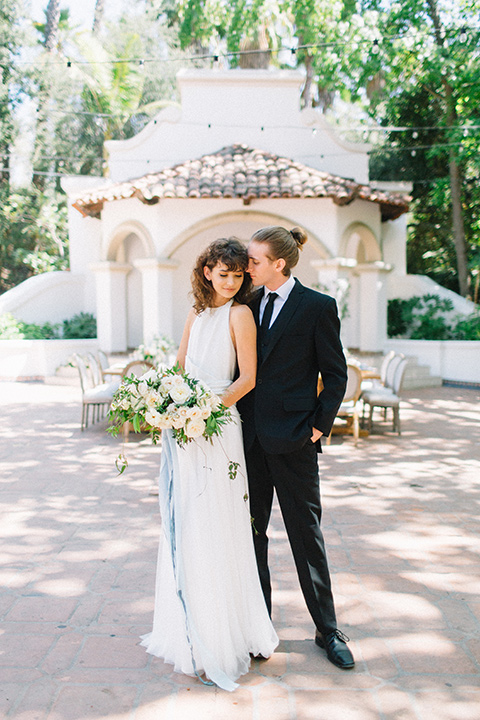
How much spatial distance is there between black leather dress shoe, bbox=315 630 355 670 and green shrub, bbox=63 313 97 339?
13917mm

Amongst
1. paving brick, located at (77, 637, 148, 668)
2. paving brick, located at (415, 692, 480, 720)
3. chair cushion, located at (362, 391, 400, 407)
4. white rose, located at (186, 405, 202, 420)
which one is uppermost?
white rose, located at (186, 405, 202, 420)

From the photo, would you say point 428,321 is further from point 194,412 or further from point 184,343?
point 194,412

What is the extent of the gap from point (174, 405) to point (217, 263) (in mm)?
692

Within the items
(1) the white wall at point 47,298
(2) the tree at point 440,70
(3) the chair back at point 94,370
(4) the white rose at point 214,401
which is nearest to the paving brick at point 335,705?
(4) the white rose at point 214,401

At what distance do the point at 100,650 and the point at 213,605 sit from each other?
700 millimetres

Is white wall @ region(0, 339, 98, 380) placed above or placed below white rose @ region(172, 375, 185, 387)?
below

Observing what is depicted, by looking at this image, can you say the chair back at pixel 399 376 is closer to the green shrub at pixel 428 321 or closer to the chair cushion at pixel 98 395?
the chair cushion at pixel 98 395

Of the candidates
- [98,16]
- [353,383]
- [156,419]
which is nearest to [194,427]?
[156,419]

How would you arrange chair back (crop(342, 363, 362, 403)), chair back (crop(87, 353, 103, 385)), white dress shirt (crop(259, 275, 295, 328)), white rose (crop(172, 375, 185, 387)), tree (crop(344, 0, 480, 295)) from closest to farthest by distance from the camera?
1. white rose (crop(172, 375, 185, 387))
2. white dress shirt (crop(259, 275, 295, 328))
3. chair back (crop(342, 363, 362, 403))
4. chair back (crop(87, 353, 103, 385))
5. tree (crop(344, 0, 480, 295))

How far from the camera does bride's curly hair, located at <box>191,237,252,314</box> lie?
9.46ft

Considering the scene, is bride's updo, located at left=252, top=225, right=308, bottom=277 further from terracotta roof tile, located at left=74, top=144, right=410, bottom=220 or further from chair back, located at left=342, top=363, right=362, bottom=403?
terracotta roof tile, located at left=74, top=144, right=410, bottom=220

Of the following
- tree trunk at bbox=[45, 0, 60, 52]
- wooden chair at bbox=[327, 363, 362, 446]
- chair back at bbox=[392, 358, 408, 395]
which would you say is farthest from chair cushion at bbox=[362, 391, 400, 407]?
tree trunk at bbox=[45, 0, 60, 52]

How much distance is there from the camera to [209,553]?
2.92 meters

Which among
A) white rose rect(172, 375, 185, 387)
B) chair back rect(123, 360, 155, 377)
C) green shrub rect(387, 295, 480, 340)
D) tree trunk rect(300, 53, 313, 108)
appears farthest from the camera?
tree trunk rect(300, 53, 313, 108)
